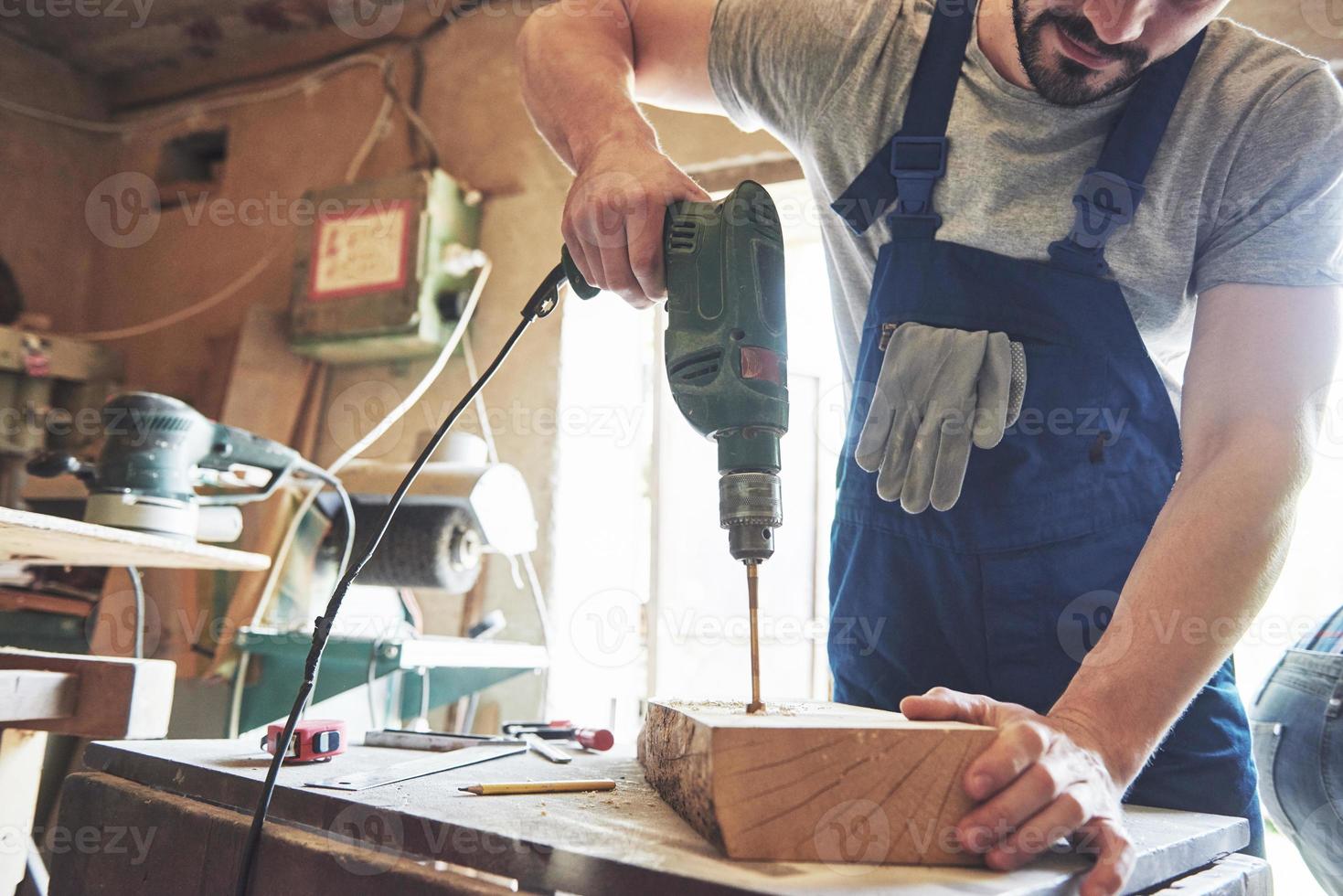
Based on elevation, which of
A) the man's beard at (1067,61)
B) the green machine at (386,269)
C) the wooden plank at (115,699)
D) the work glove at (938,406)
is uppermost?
the green machine at (386,269)

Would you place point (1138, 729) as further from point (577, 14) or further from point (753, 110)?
point (577, 14)

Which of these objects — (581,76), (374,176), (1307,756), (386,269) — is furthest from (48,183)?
(1307,756)

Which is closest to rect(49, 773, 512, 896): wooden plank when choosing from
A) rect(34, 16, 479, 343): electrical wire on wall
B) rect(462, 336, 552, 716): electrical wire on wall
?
rect(462, 336, 552, 716): electrical wire on wall

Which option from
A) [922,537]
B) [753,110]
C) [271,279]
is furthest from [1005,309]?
[271,279]

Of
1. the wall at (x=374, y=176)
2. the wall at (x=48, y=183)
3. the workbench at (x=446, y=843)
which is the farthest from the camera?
the wall at (x=48, y=183)

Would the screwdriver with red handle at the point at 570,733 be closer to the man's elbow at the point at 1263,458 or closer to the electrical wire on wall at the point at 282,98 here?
the man's elbow at the point at 1263,458

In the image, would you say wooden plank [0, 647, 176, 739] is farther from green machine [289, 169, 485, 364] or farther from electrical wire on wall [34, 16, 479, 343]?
electrical wire on wall [34, 16, 479, 343]

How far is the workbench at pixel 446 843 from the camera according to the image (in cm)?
55

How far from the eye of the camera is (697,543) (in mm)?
2580

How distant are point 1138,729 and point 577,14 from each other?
40.4 inches

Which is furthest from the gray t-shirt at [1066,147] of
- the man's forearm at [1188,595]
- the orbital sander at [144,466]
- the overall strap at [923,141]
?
the orbital sander at [144,466]

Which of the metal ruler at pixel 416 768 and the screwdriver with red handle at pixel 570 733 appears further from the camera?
the screwdriver with red handle at pixel 570 733

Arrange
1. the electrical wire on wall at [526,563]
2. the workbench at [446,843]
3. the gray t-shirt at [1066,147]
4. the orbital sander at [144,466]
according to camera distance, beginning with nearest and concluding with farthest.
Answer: the workbench at [446,843] → the gray t-shirt at [1066,147] → the orbital sander at [144,466] → the electrical wire on wall at [526,563]

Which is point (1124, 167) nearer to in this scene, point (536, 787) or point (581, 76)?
point (581, 76)
